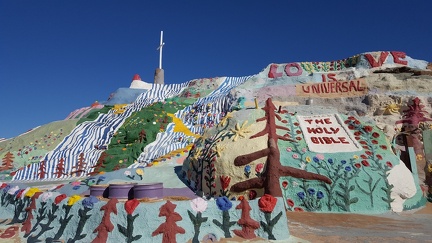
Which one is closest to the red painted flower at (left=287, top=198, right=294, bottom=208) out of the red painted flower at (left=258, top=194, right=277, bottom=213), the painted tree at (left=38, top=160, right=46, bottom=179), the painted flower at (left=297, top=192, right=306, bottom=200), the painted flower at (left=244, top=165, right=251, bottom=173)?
the painted flower at (left=297, top=192, right=306, bottom=200)

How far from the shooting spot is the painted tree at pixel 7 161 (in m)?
15.8

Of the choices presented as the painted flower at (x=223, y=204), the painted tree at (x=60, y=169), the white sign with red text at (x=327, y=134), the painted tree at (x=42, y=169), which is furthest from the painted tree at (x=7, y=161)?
the painted flower at (x=223, y=204)

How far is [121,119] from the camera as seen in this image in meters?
20.0

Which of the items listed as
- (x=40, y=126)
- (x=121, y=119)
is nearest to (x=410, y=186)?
(x=121, y=119)

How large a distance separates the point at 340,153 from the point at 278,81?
40.5ft

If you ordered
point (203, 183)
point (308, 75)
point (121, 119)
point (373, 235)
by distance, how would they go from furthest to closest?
point (121, 119) → point (308, 75) → point (203, 183) → point (373, 235)

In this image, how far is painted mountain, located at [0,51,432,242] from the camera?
6824 mm

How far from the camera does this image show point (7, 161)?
53.0 ft

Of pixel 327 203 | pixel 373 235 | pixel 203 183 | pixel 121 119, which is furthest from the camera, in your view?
pixel 121 119

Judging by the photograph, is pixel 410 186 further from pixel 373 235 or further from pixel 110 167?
pixel 110 167

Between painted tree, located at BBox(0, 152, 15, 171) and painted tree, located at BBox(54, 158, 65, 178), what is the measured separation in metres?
2.93

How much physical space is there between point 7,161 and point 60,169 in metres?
3.66

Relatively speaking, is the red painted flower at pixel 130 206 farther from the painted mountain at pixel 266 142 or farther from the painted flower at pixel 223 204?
the painted flower at pixel 223 204

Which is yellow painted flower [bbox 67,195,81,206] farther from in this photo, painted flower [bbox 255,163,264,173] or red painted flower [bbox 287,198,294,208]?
red painted flower [bbox 287,198,294,208]
